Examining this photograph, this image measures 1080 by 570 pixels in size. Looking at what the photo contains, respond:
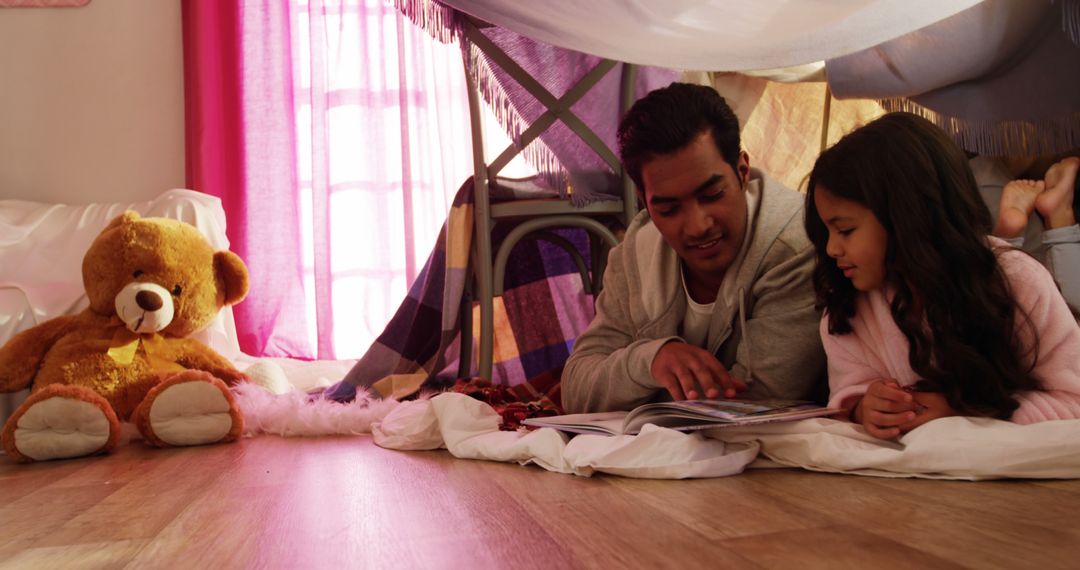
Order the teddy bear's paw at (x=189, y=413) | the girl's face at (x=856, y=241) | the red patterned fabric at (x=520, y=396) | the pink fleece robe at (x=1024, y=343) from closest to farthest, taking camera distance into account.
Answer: the pink fleece robe at (x=1024, y=343), the girl's face at (x=856, y=241), the red patterned fabric at (x=520, y=396), the teddy bear's paw at (x=189, y=413)

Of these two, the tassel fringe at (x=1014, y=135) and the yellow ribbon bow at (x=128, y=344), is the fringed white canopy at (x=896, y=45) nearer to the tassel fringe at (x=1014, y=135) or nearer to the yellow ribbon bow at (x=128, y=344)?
the tassel fringe at (x=1014, y=135)

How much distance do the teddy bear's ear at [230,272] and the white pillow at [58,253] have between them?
204 millimetres

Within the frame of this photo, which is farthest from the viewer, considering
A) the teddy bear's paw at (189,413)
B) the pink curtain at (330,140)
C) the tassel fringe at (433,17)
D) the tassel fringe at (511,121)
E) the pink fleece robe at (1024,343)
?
the pink curtain at (330,140)

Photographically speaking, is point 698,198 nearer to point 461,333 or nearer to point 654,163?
Result: point 654,163

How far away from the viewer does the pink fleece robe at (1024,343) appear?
959mm

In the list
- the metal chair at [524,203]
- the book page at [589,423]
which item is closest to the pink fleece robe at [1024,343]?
the book page at [589,423]

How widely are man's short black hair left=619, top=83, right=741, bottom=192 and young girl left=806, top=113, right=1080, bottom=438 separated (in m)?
0.22

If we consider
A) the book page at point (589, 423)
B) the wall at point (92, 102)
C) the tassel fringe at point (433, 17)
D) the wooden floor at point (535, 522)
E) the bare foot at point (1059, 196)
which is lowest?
the wooden floor at point (535, 522)

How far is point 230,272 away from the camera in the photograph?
1.95m

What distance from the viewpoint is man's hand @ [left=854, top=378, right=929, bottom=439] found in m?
0.99

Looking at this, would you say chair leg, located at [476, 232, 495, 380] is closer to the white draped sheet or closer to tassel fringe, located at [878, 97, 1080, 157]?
the white draped sheet

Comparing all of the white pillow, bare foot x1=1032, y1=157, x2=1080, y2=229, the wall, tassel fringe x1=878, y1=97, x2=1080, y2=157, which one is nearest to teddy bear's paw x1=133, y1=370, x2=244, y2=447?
the white pillow

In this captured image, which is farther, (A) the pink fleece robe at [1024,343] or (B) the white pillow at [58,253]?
(B) the white pillow at [58,253]

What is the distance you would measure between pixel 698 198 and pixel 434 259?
3.27 feet
